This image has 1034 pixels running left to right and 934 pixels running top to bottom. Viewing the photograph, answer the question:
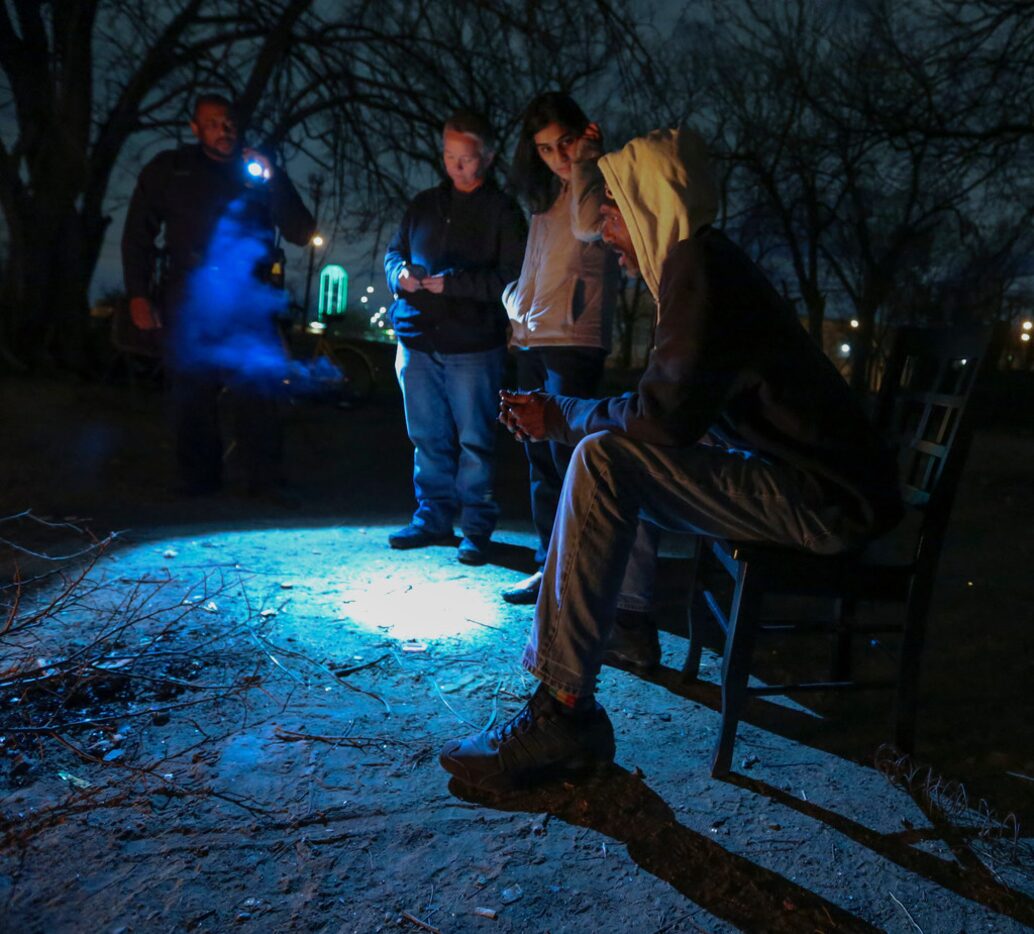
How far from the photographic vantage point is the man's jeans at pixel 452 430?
14.4 feet

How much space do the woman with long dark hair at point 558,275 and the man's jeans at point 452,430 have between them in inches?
20.8

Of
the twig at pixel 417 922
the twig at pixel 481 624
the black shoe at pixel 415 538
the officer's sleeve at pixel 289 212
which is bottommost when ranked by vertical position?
the black shoe at pixel 415 538

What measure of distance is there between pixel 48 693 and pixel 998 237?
1443cm

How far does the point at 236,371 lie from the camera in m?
5.29

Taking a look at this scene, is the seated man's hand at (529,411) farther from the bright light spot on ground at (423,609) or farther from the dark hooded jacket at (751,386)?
the bright light spot on ground at (423,609)

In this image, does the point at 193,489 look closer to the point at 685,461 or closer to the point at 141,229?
the point at 141,229

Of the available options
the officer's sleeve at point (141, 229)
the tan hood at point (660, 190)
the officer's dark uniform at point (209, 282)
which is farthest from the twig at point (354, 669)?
the officer's sleeve at point (141, 229)

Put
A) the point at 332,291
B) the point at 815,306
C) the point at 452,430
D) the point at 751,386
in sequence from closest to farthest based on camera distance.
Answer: the point at 751,386 < the point at 452,430 < the point at 332,291 < the point at 815,306

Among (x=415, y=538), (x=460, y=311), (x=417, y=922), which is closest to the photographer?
(x=417, y=922)

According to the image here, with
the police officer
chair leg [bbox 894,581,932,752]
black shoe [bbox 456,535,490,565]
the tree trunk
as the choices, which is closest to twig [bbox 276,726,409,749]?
chair leg [bbox 894,581,932,752]

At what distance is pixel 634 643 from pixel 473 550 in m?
1.42

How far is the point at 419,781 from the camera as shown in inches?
88.4

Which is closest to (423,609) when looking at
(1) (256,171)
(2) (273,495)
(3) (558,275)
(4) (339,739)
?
(4) (339,739)

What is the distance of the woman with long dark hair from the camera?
3.60 m
